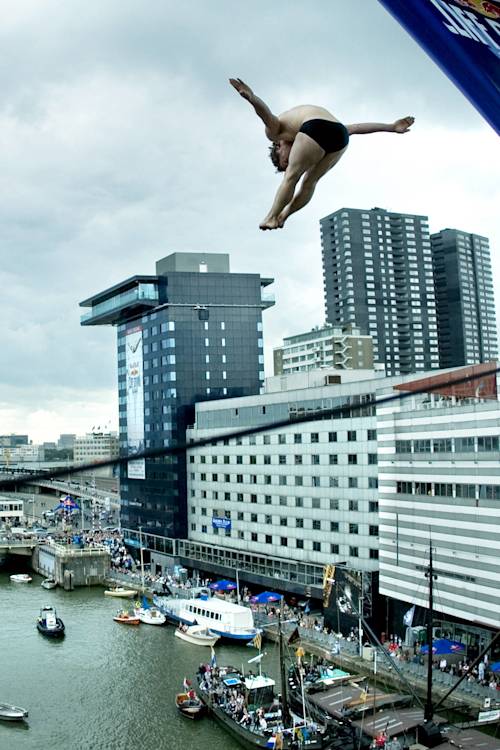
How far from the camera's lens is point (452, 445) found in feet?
59.1

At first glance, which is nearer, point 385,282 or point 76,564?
point 76,564

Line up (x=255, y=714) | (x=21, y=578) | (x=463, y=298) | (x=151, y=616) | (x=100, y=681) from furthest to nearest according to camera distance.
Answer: (x=463, y=298) → (x=21, y=578) → (x=151, y=616) → (x=100, y=681) → (x=255, y=714)

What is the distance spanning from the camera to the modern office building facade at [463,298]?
257ft

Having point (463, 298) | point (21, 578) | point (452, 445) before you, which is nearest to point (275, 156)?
point (452, 445)

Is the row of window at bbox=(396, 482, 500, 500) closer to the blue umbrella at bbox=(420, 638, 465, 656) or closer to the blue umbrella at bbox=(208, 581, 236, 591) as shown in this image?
the blue umbrella at bbox=(420, 638, 465, 656)

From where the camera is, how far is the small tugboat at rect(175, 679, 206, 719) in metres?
16.9

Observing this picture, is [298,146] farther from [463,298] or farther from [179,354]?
[463,298]

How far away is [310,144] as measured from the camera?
245cm

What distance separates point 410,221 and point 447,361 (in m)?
14.1

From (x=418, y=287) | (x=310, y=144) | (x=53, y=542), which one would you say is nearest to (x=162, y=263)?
(x=53, y=542)

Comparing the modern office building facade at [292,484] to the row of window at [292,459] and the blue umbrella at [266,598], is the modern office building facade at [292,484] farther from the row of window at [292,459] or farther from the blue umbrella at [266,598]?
the blue umbrella at [266,598]

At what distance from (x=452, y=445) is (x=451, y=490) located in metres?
1.02

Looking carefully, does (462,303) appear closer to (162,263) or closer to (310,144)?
(162,263)

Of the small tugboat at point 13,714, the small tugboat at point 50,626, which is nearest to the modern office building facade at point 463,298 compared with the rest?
the small tugboat at point 50,626
